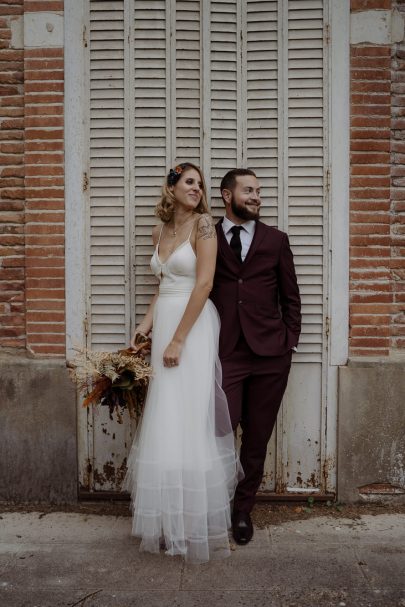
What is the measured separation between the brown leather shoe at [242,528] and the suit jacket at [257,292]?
111 cm

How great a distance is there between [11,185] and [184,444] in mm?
2384

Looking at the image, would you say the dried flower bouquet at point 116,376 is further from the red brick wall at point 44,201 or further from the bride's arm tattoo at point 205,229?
the bride's arm tattoo at point 205,229


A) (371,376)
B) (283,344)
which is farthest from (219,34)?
(371,376)

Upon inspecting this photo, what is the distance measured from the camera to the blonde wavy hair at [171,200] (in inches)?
163

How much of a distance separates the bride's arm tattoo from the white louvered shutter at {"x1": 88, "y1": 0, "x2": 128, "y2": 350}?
87cm

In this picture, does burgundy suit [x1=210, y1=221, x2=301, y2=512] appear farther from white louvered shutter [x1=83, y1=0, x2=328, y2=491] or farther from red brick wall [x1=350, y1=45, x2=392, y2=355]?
red brick wall [x1=350, y1=45, x2=392, y2=355]

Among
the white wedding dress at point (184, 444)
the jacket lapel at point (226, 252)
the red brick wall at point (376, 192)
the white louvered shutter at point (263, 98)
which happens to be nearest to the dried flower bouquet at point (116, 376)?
the white wedding dress at point (184, 444)

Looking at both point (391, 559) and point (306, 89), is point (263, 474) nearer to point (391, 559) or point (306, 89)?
point (391, 559)

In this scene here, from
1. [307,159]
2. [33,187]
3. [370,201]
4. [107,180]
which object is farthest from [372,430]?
[33,187]

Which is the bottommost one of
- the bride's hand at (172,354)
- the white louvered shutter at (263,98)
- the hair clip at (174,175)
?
the bride's hand at (172,354)

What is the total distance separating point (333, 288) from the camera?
4508 millimetres

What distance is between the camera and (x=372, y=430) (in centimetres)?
450

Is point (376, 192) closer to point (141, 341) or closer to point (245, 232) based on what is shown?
point (245, 232)

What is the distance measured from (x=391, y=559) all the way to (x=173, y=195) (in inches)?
108
